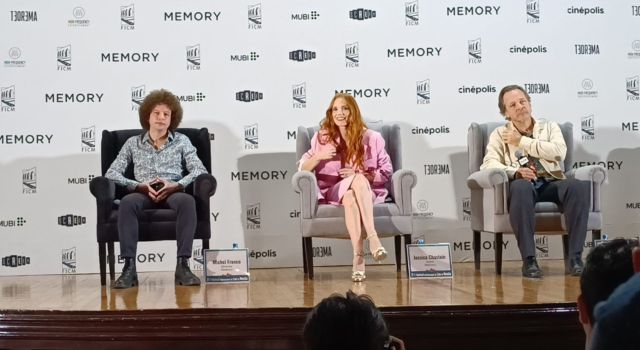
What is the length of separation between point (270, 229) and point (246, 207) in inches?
9.0

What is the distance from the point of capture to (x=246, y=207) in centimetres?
526

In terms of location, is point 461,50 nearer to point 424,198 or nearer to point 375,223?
point 424,198

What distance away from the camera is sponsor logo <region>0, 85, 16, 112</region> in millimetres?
5133

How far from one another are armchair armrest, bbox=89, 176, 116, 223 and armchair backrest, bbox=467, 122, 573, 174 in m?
2.22

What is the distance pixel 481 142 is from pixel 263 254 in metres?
1.68

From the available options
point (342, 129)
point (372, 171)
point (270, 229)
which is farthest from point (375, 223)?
point (270, 229)

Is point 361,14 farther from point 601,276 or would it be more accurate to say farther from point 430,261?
point 601,276

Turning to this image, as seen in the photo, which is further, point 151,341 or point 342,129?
point 342,129

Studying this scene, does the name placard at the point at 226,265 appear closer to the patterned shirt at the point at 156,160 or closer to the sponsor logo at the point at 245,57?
the patterned shirt at the point at 156,160

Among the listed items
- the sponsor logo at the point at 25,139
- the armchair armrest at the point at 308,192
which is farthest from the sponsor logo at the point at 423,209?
the sponsor logo at the point at 25,139

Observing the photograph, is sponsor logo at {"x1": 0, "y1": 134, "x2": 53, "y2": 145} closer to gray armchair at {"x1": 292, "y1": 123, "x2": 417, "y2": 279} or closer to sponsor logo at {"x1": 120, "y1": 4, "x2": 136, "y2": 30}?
sponsor logo at {"x1": 120, "y1": 4, "x2": 136, "y2": 30}

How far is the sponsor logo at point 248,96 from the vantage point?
5258mm

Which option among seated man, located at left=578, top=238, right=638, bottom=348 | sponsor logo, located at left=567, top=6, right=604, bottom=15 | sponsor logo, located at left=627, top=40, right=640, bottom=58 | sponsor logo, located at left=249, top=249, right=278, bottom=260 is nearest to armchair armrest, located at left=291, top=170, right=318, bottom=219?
sponsor logo, located at left=249, top=249, right=278, bottom=260

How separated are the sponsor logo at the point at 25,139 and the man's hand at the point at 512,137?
306 centimetres
